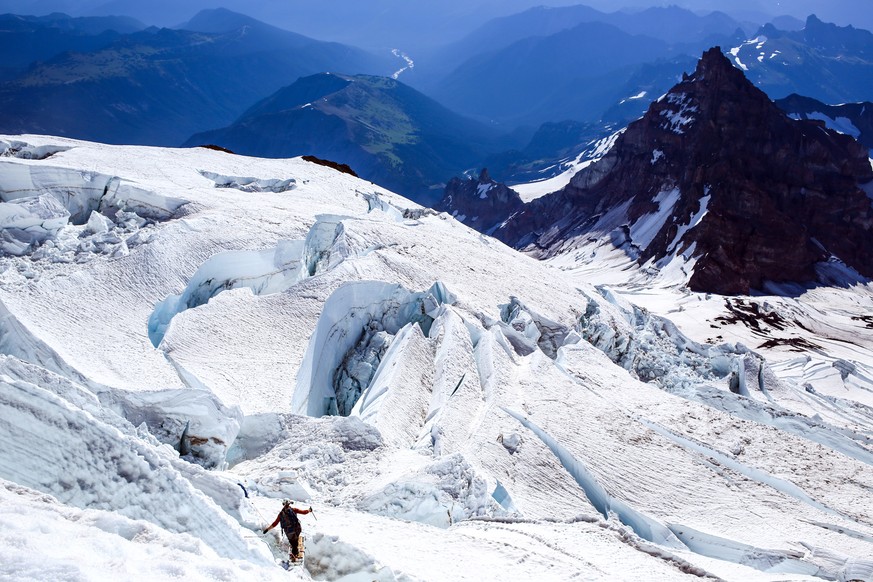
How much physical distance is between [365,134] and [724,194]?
85644 millimetres

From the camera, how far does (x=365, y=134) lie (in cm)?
12888

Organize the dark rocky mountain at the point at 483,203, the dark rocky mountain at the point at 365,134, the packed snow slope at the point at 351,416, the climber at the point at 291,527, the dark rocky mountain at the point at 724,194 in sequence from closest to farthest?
the packed snow slope at the point at 351,416 < the climber at the point at 291,527 < the dark rocky mountain at the point at 724,194 < the dark rocky mountain at the point at 483,203 < the dark rocky mountain at the point at 365,134

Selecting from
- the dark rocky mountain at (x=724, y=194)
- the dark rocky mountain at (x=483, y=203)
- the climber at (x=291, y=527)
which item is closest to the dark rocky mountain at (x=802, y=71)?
the dark rocky mountain at (x=483, y=203)

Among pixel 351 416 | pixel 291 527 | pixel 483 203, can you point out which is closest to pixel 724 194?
pixel 483 203

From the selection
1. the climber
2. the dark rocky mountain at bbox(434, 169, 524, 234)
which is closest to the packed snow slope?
the climber

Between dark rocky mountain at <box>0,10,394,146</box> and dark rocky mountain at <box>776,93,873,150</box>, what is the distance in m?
120

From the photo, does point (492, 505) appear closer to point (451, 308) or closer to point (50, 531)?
point (50, 531)

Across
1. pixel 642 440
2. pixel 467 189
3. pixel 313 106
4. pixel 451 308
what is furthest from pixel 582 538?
pixel 313 106

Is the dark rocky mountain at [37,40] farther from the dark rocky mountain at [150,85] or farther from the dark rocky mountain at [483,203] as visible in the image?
the dark rocky mountain at [483,203]

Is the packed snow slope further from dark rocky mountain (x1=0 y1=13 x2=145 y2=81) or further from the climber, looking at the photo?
dark rocky mountain (x1=0 y1=13 x2=145 y2=81)

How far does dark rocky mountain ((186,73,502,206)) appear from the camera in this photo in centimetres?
12088

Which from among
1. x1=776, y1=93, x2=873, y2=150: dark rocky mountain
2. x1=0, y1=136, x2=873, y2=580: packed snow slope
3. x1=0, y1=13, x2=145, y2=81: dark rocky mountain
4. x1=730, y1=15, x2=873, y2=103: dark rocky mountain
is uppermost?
x1=730, y1=15, x2=873, y2=103: dark rocky mountain

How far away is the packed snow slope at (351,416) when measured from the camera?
441 centimetres

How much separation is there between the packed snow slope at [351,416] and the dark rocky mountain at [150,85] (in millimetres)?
118425
